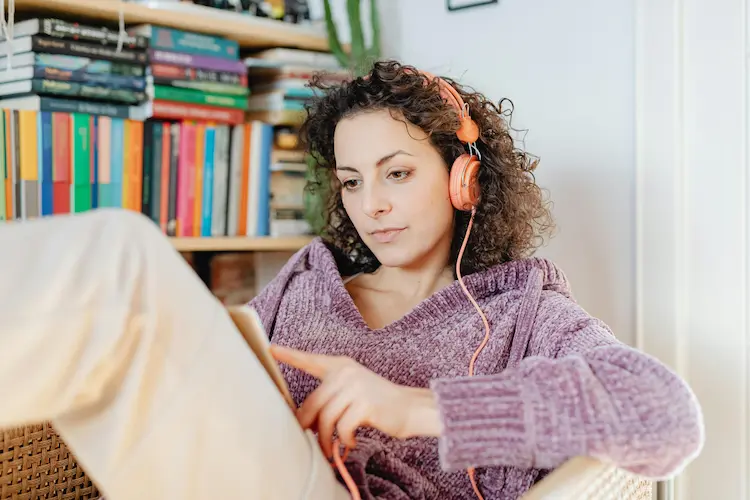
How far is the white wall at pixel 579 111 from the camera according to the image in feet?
4.68

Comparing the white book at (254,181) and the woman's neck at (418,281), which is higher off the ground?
the white book at (254,181)

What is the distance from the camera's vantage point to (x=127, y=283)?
1.99 feet

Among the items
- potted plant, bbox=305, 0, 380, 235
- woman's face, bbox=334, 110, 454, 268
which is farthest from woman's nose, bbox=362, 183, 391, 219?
potted plant, bbox=305, 0, 380, 235

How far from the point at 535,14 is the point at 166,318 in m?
1.17

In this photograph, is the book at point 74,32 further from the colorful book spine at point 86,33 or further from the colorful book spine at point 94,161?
the colorful book spine at point 94,161

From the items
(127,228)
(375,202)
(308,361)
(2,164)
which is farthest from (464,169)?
(2,164)

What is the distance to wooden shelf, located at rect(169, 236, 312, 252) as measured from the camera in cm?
162

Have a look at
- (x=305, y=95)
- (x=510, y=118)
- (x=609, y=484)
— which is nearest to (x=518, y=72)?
(x=510, y=118)

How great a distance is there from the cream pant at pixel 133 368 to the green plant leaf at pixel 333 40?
1233 mm

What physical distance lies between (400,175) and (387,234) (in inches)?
3.7

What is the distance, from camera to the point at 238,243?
1699 millimetres

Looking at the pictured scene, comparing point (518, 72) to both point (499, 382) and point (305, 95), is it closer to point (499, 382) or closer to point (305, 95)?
point (305, 95)

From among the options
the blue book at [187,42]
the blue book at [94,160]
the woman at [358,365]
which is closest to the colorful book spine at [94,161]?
the blue book at [94,160]

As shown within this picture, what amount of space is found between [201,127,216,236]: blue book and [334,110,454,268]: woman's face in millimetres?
560
